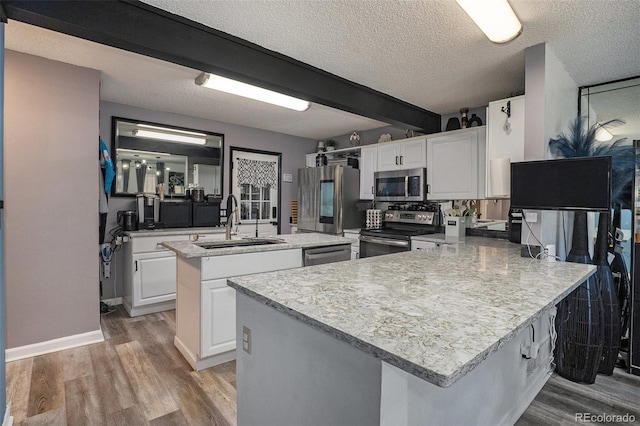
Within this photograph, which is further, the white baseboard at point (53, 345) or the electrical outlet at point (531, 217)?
the white baseboard at point (53, 345)

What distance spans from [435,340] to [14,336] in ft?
10.7

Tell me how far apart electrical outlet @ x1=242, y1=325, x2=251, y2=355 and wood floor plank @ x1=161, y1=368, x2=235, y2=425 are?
786 millimetres

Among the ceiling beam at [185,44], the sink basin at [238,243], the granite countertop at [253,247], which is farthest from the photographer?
the sink basin at [238,243]

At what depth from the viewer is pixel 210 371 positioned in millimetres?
2375

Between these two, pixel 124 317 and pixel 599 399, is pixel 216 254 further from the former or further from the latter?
pixel 599 399

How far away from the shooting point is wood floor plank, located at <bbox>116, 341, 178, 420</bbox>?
194 cm

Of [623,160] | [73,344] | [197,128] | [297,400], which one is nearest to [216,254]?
[297,400]

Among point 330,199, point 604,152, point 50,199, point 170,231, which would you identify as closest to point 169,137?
point 170,231

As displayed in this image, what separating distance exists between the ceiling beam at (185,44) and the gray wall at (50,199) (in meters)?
1.21

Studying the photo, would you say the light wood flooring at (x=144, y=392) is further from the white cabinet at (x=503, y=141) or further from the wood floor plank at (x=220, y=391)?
the white cabinet at (x=503, y=141)

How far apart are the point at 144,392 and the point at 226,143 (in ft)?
10.9

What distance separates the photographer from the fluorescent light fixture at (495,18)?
5.44ft

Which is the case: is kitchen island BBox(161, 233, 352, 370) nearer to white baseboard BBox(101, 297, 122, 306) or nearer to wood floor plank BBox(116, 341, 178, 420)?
wood floor plank BBox(116, 341, 178, 420)

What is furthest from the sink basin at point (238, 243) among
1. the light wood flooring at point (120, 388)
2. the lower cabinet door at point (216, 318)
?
the light wood flooring at point (120, 388)
